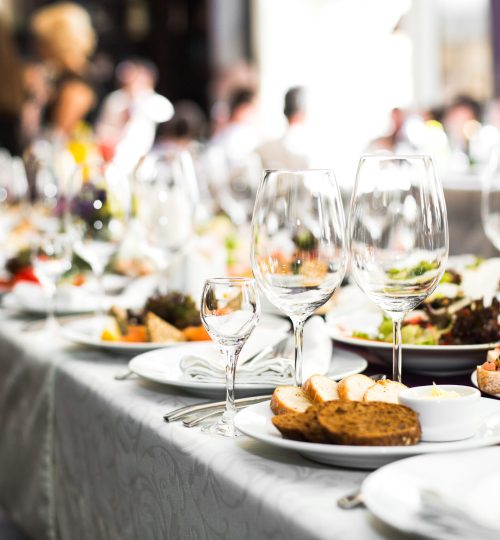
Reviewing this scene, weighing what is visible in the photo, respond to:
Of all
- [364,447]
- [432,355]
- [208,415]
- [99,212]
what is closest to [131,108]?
[99,212]

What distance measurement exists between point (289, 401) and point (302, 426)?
10cm

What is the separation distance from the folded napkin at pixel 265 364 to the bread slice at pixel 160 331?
156 mm

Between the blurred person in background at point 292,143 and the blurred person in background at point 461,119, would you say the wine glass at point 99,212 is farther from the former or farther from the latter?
the blurred person in background at point 461,119

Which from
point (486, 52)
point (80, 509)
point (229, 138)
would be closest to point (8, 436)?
point (80, 509)

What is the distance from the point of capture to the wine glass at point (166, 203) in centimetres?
156

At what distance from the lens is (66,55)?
13.9ft

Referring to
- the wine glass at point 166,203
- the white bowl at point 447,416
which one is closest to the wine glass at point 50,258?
the wine glass at point 166,203

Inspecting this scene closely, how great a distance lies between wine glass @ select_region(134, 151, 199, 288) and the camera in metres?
1.56

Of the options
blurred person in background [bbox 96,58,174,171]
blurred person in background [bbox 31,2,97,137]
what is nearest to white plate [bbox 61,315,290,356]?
blurred person in background [bbox 31,2,97,137]

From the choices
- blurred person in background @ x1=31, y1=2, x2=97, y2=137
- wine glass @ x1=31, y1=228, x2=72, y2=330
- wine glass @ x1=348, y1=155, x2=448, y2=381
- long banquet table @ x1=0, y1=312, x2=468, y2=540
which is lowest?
long banquet table @ x1=0, y1=312, x2=468, y2=540

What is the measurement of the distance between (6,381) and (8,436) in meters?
0.11

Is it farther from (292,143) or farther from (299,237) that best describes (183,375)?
(292,143)

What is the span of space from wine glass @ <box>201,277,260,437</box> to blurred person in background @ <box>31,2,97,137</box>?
349cm

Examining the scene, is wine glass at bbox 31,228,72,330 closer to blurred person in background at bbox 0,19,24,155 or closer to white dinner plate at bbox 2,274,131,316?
white dinner plate at bbox 2,274,131,316
